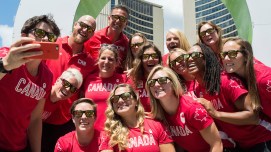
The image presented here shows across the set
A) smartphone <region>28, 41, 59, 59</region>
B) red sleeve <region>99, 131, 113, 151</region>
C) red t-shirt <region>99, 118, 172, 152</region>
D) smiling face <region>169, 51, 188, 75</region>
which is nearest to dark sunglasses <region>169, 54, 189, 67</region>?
smiling face <region>169, 51, 188, 75</region>

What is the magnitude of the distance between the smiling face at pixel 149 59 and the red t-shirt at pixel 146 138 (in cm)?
105

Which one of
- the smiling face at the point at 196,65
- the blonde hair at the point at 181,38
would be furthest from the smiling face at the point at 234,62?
the blonde hair at the point at 181,38

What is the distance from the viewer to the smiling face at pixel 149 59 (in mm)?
4340

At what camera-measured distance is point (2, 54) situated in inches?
93.5

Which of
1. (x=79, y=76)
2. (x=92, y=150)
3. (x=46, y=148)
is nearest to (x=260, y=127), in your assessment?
(x=92, y=150)

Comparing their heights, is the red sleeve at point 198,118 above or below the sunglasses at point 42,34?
below

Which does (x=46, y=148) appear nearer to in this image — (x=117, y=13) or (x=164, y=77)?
(x=164, y=77)

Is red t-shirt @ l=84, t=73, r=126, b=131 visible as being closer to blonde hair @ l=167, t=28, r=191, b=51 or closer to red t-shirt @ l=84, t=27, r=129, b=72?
red t-shirt @ l=84, t=27, r=129, b=72

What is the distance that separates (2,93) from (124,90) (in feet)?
4.17

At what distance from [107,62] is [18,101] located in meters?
1.51

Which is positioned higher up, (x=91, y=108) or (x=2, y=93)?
(x=2, y=93)

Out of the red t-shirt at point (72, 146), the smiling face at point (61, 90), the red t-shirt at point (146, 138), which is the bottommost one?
the red t-shirt at point (72, 146)

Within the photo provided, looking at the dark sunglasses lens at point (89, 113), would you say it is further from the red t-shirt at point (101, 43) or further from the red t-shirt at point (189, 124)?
the red t-shirt at point (101, 43)

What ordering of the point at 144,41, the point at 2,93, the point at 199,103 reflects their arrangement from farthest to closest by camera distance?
the point at 144,41
the point at 199,103
the point at 2,93
